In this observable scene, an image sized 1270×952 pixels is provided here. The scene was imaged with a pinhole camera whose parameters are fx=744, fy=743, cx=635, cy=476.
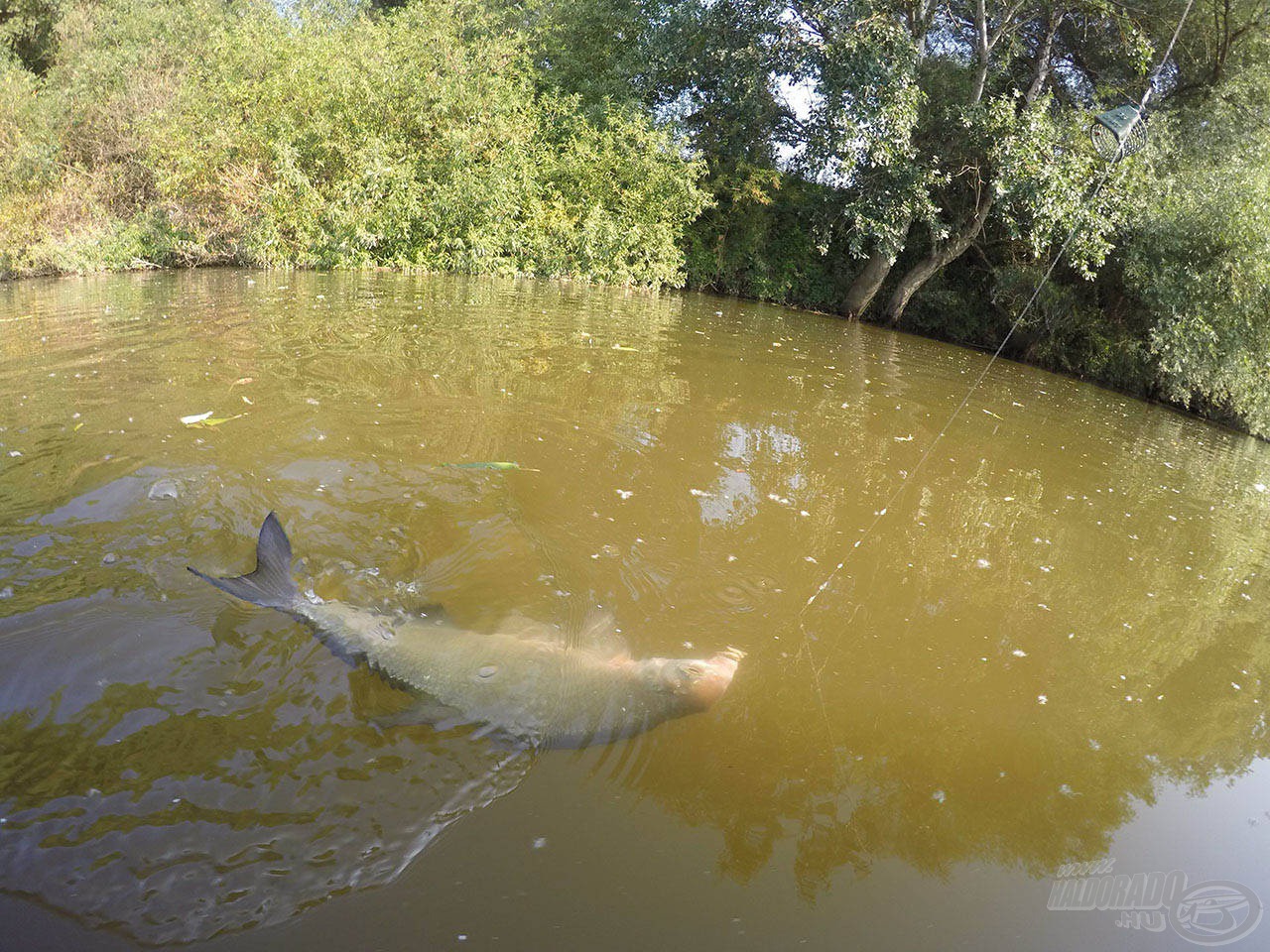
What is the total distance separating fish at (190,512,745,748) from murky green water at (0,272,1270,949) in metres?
0.09

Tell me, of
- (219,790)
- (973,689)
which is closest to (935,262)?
(973,689)

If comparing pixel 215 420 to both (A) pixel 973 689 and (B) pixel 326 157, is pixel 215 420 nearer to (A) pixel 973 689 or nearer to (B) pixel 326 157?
(A) pixel 973 689

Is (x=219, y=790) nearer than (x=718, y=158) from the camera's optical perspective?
Yes

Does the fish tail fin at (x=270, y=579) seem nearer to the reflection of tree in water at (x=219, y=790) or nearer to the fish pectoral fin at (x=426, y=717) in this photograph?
the reflection of tree in water at (x=219, y=790)

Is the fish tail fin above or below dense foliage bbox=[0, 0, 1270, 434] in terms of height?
below

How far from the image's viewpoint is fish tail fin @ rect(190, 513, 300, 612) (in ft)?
10.0

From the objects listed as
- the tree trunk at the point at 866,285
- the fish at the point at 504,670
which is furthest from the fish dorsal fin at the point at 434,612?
the tree trunk at the point at 866,285

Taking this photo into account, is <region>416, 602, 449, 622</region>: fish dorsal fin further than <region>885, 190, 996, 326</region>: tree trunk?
No

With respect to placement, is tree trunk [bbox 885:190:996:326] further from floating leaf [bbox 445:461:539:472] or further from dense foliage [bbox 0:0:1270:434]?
floating leaf [bbox 445:461:539:472]

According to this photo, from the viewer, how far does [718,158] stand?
64.6ft

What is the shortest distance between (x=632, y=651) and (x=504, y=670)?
602 millimetres

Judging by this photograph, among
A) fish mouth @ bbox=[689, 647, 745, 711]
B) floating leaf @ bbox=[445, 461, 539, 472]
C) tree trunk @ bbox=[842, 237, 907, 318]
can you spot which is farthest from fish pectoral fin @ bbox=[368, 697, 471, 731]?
tree trunk @ bbox=[842, 237, 907, 318]

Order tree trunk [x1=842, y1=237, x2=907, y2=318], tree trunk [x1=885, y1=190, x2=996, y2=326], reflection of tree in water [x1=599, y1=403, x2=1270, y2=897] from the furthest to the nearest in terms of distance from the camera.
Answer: tree trunk [x1=842, y1=237, x2=907, y2=318], tree trunk [x1=885, y1=190, x2=996, y2=326], reflection of tree in water [x1=599, y1=403, x2=1270, y2=897]

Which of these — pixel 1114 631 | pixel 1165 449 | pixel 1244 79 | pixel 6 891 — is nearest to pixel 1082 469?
pixel 1165 449
